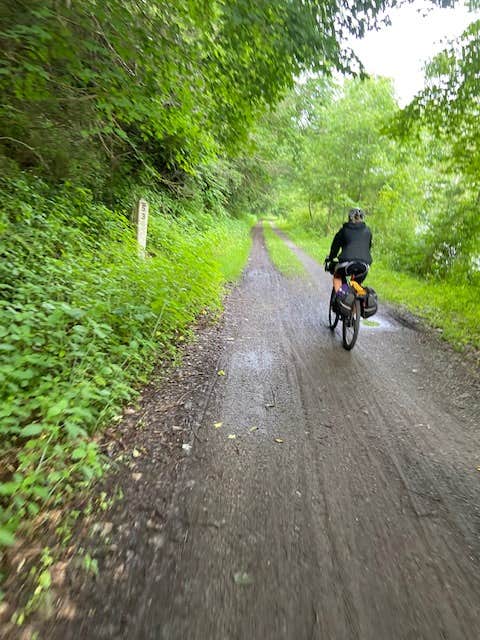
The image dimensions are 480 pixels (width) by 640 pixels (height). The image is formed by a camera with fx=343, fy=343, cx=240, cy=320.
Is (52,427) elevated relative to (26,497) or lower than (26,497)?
elevated

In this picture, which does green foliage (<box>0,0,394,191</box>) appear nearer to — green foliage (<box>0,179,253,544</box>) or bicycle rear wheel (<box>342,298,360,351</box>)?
green foliage (<box>0,179,253,544</box>)

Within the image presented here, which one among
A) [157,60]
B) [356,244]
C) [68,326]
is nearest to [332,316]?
[356,244]

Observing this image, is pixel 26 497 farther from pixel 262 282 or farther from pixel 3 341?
pixel 262 282

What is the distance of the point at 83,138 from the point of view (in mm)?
5953

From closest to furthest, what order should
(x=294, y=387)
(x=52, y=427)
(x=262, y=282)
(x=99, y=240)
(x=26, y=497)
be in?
(x=26, y=497)
(x=52, y=427)
(x=294, y=387)
(x=99, y=240)
(x=262, y=282)

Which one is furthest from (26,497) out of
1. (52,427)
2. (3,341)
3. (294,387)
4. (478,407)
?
(478,407)

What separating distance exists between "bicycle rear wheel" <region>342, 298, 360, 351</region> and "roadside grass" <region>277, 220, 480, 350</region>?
200cm

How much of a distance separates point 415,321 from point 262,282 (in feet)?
14.3

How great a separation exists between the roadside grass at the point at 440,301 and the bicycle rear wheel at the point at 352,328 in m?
2.00

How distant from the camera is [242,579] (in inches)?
75.8

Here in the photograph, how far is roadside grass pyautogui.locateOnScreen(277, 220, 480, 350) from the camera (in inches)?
256

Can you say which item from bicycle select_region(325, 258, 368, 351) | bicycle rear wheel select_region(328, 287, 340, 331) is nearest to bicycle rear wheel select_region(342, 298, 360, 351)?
bicycle select_region(325, 258, 368, 351)

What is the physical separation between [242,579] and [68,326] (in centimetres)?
301

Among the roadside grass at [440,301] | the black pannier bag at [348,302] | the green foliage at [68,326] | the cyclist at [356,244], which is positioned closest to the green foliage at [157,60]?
the green foliage at [68,326]
